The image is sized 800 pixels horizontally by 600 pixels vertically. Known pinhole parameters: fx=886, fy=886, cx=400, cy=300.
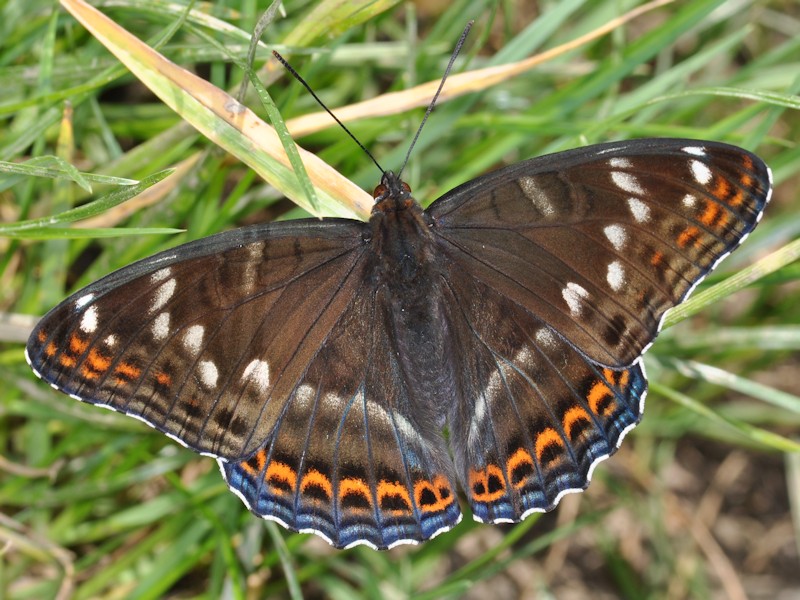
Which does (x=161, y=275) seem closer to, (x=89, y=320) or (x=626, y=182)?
(x=89, y=320)

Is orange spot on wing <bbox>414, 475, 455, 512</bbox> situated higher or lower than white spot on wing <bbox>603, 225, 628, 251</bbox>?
lower

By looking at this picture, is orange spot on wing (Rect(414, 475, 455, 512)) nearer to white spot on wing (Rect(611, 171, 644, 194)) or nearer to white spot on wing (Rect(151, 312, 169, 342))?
white spot on wing (Rect(151, 312, 169, 342))

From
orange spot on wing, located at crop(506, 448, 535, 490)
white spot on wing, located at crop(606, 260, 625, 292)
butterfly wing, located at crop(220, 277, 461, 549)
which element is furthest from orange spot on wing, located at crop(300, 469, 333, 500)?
white spot on wing, located at crop(606, 260, 625, 292)

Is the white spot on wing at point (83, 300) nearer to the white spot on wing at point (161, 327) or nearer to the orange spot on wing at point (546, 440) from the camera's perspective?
the white spot on wing at point (161, 327)

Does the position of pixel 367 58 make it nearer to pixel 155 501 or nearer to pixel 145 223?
pixel 145 223

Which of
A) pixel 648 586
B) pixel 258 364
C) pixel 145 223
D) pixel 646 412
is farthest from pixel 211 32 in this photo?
pixel 648 586

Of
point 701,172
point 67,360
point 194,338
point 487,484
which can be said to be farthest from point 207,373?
point 701,172

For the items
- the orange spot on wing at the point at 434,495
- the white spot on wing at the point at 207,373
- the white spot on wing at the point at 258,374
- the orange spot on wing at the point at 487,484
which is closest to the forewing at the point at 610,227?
the orange spot on wing at the point at 487,484
